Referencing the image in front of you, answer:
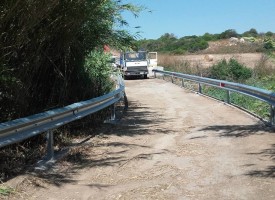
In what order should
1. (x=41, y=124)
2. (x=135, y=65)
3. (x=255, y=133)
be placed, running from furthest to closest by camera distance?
(x=135, y=65) → (x=255, y=133) → (x=41, y=124)

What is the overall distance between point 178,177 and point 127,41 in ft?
25.3

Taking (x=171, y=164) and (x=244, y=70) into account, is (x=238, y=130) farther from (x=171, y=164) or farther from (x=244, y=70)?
(x=244, y=70)

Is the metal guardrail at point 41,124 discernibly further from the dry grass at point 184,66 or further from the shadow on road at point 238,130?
the dry grass at point 184,66

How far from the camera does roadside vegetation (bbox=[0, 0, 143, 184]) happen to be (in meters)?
6.98

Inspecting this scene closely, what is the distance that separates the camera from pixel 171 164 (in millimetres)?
7410

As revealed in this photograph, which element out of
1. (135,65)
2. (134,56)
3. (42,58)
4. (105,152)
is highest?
(42,58)

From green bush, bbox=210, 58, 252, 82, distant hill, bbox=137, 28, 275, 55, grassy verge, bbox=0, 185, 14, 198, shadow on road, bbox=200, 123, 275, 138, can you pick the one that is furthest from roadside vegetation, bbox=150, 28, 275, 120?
distant hill, bbox=137, 28, 275, 55

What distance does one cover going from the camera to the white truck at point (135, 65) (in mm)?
36463

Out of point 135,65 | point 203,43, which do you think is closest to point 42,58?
point 135,65

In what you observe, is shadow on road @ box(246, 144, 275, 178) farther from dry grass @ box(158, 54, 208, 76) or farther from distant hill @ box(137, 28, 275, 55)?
distant hill @ box(137, 28, 275, 55)

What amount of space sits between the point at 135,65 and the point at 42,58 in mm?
28142

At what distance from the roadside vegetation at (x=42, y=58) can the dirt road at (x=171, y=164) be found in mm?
750

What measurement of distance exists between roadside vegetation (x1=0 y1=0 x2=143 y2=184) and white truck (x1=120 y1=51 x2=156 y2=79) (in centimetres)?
2423

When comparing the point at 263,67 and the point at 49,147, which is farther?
the point at 263,67
